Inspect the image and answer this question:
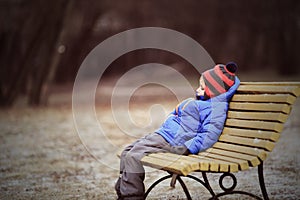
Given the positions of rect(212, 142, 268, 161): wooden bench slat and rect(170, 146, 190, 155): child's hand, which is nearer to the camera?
rect(212, 142, 268, 161): wooden bench slat

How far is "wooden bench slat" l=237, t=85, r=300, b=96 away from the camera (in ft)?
10.5

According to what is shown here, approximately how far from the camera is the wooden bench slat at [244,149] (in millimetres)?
3088

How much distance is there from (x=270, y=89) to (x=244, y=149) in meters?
0.45

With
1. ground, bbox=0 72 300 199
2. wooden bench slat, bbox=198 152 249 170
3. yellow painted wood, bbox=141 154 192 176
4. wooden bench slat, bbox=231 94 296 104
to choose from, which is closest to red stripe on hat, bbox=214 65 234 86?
wooden bench slat, bbox=231 94 296 104

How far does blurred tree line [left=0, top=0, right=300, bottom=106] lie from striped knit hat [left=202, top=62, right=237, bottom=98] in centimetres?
794

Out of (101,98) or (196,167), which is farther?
(101,98)

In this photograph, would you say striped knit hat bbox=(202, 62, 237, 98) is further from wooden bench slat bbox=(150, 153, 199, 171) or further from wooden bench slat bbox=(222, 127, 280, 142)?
wooden bench slat bbox=(150, 153, 199, 171)

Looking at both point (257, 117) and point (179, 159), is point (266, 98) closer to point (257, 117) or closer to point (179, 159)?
point (257, 117)

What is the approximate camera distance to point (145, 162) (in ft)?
10.3

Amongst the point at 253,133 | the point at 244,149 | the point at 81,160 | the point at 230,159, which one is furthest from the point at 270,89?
the point at 81,160

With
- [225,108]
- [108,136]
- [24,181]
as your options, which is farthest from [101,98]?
[225,108]

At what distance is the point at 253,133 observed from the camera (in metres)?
3.28

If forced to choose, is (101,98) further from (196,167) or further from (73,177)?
(196,167)

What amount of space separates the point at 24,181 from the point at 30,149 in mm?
1759
